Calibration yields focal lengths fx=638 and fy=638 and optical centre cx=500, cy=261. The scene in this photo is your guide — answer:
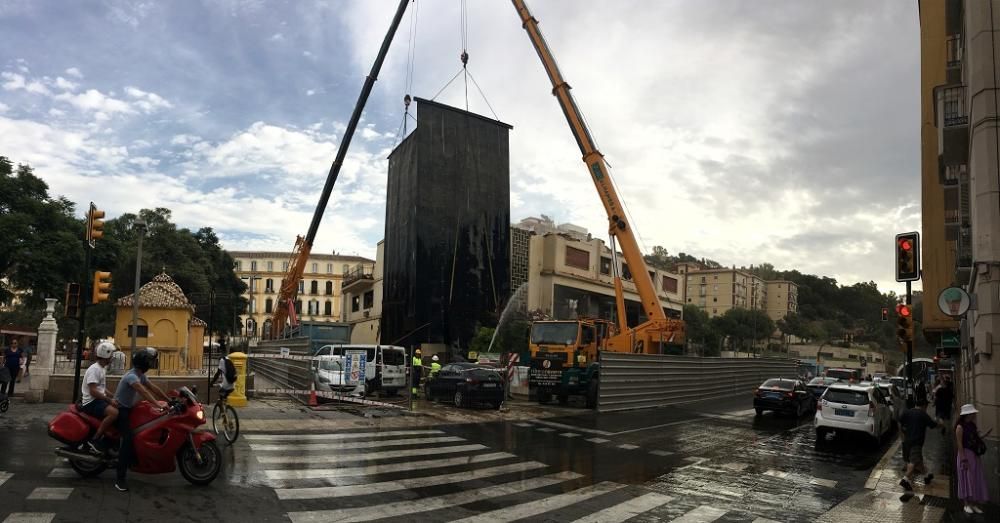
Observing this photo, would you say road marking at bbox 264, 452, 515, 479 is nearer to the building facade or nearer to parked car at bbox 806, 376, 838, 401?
parked car at bbox 806, 376, 838, 401

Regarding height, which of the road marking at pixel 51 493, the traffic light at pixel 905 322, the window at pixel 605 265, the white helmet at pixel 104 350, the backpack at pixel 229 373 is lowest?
A: the road marking at pixel 51 493

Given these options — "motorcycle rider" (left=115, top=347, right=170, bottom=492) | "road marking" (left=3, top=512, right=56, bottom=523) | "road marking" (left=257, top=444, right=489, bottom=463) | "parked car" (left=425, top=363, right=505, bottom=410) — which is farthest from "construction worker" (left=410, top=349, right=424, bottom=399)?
"road marking" (left=3, top=512, right=56, bottom=523)

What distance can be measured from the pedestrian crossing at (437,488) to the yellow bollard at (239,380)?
5.03 m

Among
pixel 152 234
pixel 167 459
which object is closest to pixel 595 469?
pixel 167 459

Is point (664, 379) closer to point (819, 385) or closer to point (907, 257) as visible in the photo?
point (819, 385)

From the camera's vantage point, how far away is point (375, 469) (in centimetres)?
1002

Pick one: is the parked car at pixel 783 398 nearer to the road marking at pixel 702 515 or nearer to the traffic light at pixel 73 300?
the road marking at pixel 702 515

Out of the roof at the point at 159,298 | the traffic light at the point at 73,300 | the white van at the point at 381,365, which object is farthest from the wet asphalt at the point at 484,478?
the roof at the point at 159,298

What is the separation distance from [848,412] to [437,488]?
11212 millimetres

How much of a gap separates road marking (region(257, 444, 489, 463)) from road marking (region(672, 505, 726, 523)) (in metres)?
4.94

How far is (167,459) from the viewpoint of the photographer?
784 cm

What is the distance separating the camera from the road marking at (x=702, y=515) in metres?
7.95

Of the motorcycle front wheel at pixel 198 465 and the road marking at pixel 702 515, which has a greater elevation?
the motorcycle front wheel at pixel 198 465

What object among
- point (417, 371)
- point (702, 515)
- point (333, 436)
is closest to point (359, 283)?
point (417, 371)
